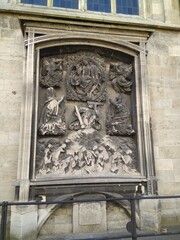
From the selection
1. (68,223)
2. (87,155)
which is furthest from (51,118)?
(68,223)

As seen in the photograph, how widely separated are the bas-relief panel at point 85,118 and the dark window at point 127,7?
1.97 metres

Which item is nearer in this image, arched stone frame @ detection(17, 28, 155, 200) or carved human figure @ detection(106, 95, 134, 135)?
arched stone frame @ detection(17, 28, 155, 200)

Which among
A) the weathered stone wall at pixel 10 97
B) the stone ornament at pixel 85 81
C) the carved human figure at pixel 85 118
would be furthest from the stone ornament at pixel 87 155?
the stone ornament at pixel 85 81

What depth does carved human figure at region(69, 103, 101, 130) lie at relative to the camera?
5.88 m

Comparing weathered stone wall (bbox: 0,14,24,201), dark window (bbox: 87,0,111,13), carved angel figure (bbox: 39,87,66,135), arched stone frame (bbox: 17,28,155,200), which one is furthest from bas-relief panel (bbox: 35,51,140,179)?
dark window (bbox: 87,0,111,13)

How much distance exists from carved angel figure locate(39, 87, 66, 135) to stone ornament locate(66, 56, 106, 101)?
0.46m

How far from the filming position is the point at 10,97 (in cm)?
570

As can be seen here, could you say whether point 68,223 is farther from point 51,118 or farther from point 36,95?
point 36,95

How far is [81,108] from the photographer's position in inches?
237

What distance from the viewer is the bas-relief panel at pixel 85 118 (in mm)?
Result: 5520

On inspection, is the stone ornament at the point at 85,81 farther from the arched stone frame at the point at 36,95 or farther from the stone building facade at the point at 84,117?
the arched stone frame at the point at 36,95

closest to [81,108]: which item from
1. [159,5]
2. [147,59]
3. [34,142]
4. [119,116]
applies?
[119,116]

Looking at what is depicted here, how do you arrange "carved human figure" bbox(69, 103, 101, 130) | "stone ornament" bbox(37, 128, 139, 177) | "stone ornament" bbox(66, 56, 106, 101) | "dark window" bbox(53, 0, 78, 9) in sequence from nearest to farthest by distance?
"stone ornament" bbox(37, 128, 139, 177), "carved human figure" bbox(69, 103, 101, 130), "stone ornament" bbox(66, 56, 106, 101), "dark window" bbox(53, 0, 78, 9)

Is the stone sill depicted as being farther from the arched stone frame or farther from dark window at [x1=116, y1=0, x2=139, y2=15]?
the arched stone frame
